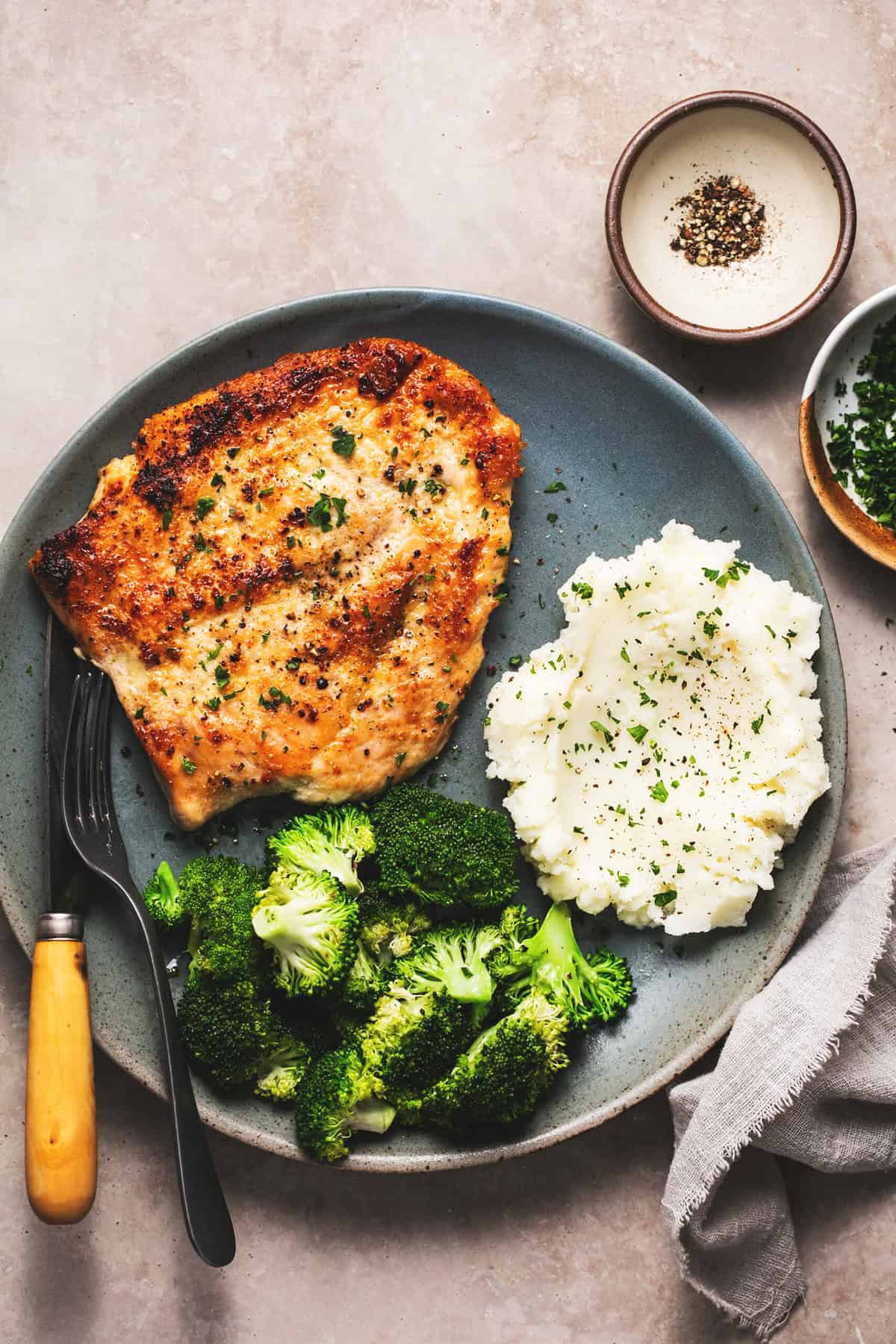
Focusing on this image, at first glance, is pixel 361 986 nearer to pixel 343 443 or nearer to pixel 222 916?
pixel 222 916

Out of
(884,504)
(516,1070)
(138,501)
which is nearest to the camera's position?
(516,1070)

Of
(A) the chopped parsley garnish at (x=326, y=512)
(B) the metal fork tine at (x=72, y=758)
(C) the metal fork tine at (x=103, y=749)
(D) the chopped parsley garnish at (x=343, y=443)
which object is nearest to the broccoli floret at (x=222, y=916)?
(C) the metal fork tine at (x=103, y=749)

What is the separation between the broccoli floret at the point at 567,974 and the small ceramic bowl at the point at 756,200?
2726 millimetres

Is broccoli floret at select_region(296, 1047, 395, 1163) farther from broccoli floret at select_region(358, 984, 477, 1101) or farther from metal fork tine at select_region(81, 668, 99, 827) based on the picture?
metal fork tine at select_region(81, 668, 99, 827)

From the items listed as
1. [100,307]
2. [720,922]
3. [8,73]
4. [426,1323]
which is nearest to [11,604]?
[100,307]

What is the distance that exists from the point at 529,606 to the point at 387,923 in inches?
60.9

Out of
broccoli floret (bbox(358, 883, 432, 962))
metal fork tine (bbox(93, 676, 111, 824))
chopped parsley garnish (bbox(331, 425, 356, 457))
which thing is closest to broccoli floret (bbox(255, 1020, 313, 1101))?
broccoli floret (bbox(358, 883, 432, 962))

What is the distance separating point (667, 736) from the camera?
475cm

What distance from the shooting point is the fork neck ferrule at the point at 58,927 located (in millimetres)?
4395

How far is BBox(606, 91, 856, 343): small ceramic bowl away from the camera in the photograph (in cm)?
488

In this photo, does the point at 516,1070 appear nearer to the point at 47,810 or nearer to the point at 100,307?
the point at 47,810

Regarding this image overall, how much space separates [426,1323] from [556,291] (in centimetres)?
481

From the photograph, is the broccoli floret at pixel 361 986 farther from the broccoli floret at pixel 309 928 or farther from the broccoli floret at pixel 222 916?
the broccoli floret at pixel 222 916

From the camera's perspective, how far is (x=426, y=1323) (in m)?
4.91
